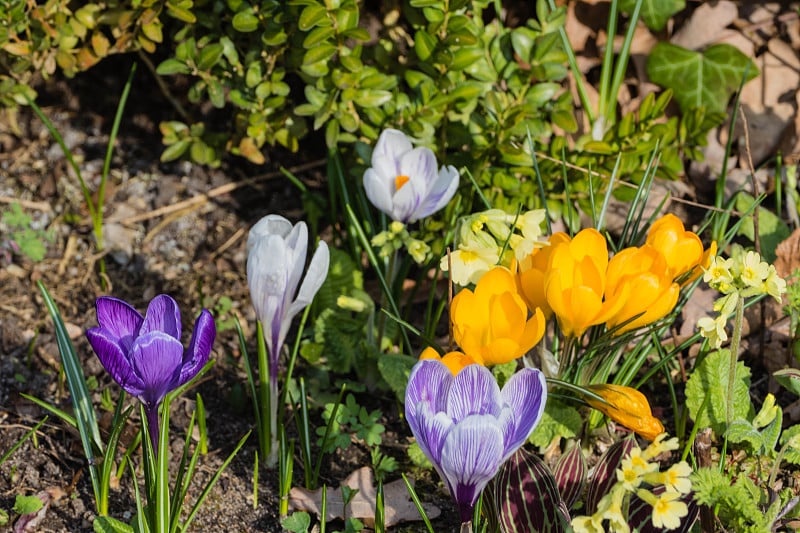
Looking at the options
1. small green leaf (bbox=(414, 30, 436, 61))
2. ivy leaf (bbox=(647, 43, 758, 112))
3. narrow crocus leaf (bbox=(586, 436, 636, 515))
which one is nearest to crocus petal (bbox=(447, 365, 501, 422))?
narrow crocus leaf (bbox=(586, 436, 636, 515))

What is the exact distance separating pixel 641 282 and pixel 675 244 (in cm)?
15

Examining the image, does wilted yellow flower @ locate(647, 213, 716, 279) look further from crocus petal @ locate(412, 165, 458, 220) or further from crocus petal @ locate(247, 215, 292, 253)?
crocus petal @ locate(247, 215, 292, 253)

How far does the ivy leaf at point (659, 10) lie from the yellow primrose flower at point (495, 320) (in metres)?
1.56

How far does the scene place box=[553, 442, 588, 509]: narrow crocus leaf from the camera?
1783mm

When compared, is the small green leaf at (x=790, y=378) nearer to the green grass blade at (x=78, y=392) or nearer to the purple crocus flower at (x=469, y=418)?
the purple crocus flower at (x=469, y=418)

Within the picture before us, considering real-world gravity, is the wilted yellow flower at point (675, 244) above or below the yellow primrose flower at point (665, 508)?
above

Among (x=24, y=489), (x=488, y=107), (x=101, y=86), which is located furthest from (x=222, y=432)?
(x=101, y=86)

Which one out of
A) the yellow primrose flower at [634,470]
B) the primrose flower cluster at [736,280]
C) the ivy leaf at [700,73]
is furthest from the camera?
the ivy leaf at [700,73]

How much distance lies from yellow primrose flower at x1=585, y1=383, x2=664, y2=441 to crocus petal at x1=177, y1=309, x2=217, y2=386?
76cm

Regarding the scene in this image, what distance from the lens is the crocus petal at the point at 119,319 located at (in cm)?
162

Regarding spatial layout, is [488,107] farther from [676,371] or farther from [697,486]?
[697,486]

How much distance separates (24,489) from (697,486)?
1.43 metres

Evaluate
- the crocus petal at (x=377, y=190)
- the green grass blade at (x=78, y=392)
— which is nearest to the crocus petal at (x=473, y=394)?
the crocus petal at (x=377, y=190)

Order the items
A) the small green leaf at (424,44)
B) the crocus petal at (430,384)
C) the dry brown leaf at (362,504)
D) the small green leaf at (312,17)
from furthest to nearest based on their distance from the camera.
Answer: the small green leaf at (424,44) < the small green leaf at (312,17) < the dry brown leaf at (362,504) < the crocus petal at (430,384)
